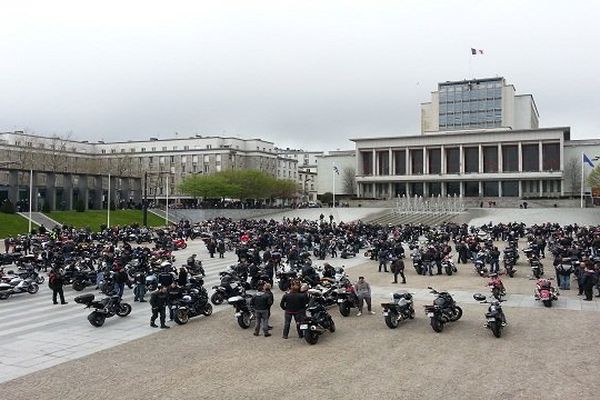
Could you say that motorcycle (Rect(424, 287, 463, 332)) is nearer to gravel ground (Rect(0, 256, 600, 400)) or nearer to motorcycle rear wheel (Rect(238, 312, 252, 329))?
gravel ground (Rect(0, 256, 600, 400))

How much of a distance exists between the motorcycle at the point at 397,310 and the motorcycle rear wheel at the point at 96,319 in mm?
8228

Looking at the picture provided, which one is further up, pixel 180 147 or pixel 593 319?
pixel 180 147

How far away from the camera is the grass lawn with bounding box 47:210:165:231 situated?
2463 inches

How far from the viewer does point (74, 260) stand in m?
25.7

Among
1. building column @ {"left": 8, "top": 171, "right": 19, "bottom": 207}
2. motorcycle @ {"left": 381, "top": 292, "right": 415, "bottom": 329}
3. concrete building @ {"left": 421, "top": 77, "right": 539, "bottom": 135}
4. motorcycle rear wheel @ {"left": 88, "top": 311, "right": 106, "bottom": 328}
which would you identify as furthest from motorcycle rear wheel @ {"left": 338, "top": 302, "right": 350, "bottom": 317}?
concrete building @ {"left": 421, "top": 77, "right": 539, "bottom": 135}

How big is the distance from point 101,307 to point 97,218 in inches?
2116

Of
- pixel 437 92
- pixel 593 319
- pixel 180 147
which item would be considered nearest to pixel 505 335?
pixel 593 319

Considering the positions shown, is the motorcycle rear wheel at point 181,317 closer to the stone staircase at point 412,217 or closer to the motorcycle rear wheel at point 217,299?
the motorcycle rear wheel at point 217,299

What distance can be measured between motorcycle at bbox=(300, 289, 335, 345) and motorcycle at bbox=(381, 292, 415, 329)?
5.12ft

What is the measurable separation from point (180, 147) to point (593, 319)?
119311 mm

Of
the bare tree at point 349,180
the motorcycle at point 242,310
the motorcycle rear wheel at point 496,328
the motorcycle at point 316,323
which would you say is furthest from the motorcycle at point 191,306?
the bare tree at point 349,180

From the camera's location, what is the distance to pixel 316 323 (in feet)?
47.9

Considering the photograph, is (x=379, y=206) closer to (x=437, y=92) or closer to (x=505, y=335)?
(x=437, y=92)

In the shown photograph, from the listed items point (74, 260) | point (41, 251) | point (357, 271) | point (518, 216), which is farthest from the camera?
point (518, 216)
